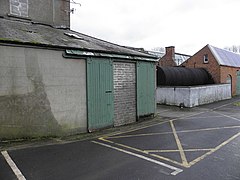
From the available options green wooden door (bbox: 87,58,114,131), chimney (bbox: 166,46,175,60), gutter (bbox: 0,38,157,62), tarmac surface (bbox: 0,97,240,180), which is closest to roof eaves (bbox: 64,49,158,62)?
gutter (bbox: 0,38,157,62)

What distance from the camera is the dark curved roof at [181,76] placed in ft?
71.1

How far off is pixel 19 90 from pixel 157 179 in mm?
5888

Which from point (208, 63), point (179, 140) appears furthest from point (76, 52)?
point (208, 63)

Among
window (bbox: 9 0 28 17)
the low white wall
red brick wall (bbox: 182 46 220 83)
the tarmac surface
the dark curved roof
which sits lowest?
the tarmac surface

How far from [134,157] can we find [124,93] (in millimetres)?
5240

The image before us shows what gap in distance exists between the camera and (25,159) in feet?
21.1

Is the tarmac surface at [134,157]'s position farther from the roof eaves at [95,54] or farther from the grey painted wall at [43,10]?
the grey painted wall at [43,10]

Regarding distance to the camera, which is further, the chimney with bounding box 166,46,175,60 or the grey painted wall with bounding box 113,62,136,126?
the chimney with bounding box 166,46,175,60

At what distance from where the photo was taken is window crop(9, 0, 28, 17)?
40.7 ft

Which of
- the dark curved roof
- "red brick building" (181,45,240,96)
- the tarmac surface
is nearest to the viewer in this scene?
the tarmac surface

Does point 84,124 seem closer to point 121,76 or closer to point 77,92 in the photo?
point 77,92

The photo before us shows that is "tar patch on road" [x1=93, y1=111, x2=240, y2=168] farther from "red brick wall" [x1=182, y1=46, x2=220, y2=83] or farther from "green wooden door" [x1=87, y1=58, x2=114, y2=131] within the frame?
"red brick wall" [x1=182, y1=46, x2=220, y2=83]

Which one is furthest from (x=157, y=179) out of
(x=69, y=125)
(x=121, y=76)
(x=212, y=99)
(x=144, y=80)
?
(x=212, y=99)

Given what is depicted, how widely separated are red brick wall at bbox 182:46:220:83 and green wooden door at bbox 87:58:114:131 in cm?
1892
